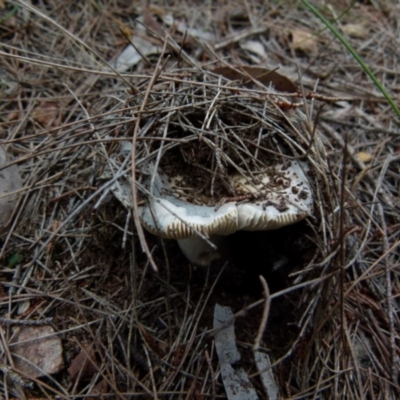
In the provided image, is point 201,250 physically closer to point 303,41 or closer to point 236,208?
point 236,208

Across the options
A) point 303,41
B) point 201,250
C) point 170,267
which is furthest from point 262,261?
point 303,41

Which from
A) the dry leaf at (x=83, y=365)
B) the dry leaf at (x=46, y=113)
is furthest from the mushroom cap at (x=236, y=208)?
the dry leaf at (x=46, y=113)

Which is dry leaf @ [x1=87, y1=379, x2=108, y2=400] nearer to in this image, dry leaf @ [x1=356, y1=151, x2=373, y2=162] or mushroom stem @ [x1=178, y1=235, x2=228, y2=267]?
mushroom stem @ [x1=178, y1=235, x2=228, y2=267]

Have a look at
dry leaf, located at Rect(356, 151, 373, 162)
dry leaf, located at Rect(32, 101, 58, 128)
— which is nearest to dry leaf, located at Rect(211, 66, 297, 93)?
dry leaf, located at Rect(356, 151, 373, 162)

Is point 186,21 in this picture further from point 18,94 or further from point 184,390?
point 184,390

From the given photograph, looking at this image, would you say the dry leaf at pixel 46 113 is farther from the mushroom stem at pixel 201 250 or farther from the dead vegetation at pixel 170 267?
the mushroom stem at pixel 201 250

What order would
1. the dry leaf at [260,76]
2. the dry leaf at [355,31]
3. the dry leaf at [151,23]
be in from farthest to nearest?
1. the dry leaf at [355,31]
2. the dry leaf at [151,23]
3. the dry leaf at [260,76]
